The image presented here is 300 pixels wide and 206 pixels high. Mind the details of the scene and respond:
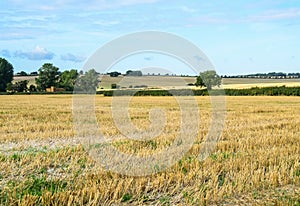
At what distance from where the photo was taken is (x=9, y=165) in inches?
303

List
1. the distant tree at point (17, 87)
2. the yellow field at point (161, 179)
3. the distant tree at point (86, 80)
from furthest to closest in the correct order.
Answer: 1. the distant tree at point (17, 87)
2. the distant tree at point (86, 80)
3. the yellow field at point (161, 179)

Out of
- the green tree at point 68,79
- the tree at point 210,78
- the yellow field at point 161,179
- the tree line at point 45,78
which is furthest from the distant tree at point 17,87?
the yellow field at point 161,179

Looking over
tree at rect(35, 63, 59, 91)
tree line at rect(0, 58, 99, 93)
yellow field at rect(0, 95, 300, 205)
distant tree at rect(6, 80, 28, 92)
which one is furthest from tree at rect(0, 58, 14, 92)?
yellow field at rect(0, 95, 300, 205)

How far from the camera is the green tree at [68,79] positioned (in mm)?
93438

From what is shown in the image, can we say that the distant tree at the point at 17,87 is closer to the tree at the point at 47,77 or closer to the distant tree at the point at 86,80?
the tree at the point at 47,77

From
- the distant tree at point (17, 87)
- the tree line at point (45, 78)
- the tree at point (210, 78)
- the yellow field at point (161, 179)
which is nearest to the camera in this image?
the yellow field at point (161, 179)

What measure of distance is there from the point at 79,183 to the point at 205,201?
80.7 inches

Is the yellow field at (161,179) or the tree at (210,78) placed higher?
the tree at (210,78)

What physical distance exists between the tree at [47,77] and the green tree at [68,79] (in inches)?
60.5

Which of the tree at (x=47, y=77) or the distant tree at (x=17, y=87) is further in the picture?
the tree at (x=47, y=77)

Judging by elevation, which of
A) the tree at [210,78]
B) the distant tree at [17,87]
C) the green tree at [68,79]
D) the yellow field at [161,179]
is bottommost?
the yellow field at [161,179]

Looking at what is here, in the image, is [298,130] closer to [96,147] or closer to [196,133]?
[196,133]

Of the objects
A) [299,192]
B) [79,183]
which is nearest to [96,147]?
[79,183]

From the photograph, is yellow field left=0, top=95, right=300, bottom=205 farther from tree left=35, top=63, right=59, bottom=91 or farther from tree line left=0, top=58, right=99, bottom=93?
tree left=35, top=63, right=59, bottom=91
